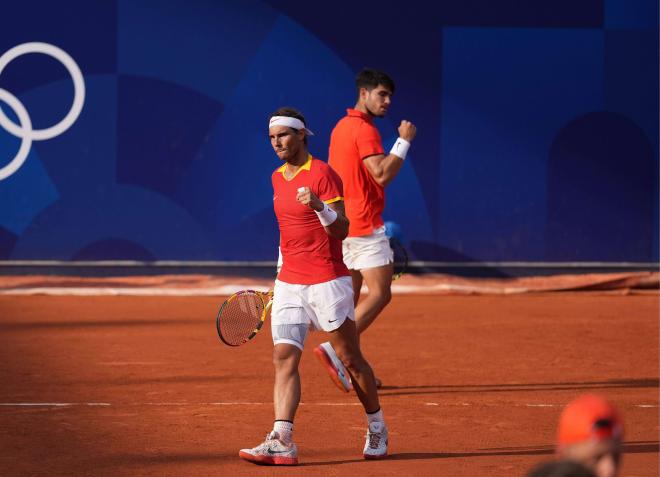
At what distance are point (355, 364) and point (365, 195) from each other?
200cm

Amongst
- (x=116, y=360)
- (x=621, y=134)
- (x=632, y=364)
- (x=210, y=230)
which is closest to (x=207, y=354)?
(x=116, y=360)

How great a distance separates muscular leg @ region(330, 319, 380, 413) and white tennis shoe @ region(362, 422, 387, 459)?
0.28 ft

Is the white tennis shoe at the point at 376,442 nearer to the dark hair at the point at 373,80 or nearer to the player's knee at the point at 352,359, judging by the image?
the player's knee at the point at 352,359

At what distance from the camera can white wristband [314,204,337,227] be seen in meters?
5.64

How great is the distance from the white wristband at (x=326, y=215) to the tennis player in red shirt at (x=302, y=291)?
0.03 metres

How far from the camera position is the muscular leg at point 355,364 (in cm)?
595

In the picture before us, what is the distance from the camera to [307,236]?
5973 millimetres

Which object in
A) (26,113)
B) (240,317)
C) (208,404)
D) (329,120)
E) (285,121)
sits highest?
(329,120)

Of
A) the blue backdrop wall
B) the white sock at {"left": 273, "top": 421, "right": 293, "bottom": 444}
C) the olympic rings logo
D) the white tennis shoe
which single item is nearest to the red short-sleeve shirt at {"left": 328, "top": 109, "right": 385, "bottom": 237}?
the white tennis shoe

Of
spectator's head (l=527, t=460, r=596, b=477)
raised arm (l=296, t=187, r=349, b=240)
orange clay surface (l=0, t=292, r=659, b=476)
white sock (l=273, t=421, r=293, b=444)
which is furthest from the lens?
orange clay surface (l=0, t=292, r=659, b=476)

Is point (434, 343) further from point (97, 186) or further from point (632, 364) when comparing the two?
point (97, 186)

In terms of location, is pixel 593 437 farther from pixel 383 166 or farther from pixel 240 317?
pixel 383 166

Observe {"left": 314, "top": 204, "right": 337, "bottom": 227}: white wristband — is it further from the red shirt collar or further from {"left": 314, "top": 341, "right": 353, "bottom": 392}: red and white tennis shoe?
the red shirt collar

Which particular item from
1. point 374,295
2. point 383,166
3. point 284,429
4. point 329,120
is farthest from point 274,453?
point 329,120
